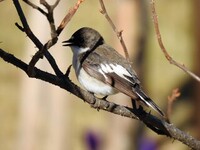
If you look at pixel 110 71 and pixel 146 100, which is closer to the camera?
pixel 146 100

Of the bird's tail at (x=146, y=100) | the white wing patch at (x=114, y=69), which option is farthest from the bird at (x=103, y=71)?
the bird's tail at (x=146, y=100)

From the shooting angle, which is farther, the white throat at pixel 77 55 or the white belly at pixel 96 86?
the white throat at pixel 77 55

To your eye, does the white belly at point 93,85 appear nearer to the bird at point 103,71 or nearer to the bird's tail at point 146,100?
the bird at point 103,71

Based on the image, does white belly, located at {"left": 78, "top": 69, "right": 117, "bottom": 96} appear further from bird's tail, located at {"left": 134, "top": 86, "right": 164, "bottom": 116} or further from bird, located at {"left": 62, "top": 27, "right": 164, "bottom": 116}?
bird's tail, located at {"left": 134, "top": 86, "right": 164, "bottom": 116}

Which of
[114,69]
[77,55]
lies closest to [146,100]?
[114,69]

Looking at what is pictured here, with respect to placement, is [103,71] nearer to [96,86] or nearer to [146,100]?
[96,86]

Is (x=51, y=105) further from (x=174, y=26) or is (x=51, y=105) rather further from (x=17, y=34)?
(x=174, y=26)

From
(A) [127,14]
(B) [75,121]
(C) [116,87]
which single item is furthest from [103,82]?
(B) [75,121]

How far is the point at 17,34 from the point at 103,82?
8.88m

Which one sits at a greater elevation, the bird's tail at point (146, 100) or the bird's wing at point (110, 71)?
the bird's tail at point (146, 100)

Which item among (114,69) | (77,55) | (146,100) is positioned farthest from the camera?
(77,55)

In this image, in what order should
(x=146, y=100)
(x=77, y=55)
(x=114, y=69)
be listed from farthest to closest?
(x=77, y=55) → (x=114, y=69) → (x=146, y=100)

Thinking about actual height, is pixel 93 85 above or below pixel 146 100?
below

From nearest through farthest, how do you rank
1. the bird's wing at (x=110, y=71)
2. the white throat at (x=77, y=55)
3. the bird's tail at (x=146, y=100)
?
1. the bird's tail at (x=146, y=100)
2. the bird's wing at (x=110, y=71)
3. the white throat at (x=77, y=55)
